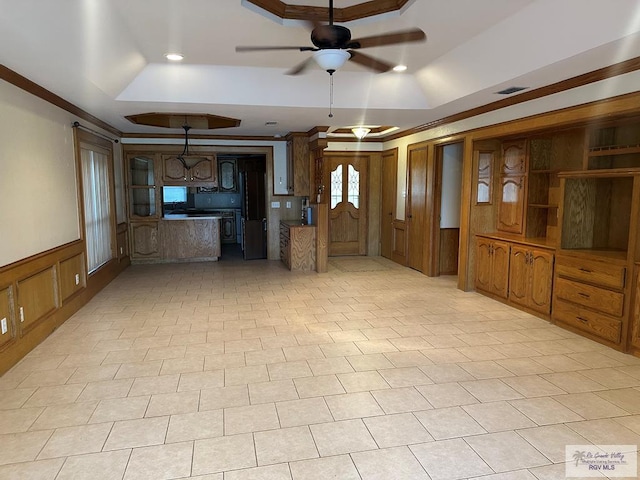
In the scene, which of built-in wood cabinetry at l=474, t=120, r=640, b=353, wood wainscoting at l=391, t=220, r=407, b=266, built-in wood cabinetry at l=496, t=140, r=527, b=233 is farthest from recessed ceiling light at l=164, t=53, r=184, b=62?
wood wainscoting at l=391, t=220, r=407, b=266

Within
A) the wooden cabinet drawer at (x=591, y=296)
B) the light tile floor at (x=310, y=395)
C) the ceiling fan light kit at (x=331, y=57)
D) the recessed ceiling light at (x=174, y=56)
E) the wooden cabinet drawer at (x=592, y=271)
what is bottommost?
the light tile floor at (x=310, y=395)

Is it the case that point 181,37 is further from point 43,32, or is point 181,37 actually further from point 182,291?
point 182,291

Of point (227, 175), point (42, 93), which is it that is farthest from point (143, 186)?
point (42, 93)

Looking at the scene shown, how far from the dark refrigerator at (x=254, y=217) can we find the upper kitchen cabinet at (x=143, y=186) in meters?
1.69

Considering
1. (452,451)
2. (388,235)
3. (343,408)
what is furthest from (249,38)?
(388,235)

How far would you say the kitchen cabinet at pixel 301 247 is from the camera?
708 cm

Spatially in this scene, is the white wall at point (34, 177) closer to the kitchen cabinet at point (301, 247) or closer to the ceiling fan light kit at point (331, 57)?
the ceiling fan light kit at point (331, 57)

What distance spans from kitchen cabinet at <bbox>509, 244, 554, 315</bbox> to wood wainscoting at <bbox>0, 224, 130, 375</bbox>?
5.01m

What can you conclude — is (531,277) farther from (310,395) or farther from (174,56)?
(174,56)

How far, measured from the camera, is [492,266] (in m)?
5.40

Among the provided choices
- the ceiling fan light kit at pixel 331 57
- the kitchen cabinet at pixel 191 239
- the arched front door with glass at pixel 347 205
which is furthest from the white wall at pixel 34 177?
the arched front door with glass at pixel 347 205

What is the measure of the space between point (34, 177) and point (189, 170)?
4.11 metres

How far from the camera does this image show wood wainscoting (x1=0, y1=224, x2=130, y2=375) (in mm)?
3391

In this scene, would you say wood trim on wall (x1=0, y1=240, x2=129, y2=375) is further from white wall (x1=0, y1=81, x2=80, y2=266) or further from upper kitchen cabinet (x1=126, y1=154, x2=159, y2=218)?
upper kitchen cabinet (x1=126, y1=154, x2=159, y2=218)
